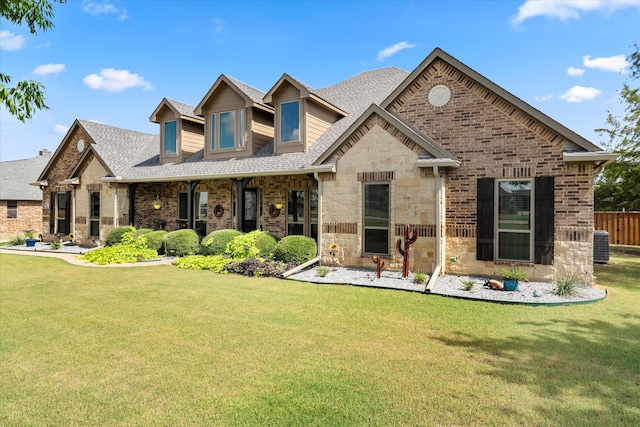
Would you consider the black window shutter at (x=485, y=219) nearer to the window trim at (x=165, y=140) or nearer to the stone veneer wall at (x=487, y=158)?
the stone veneer wall at (x=487, y=158)

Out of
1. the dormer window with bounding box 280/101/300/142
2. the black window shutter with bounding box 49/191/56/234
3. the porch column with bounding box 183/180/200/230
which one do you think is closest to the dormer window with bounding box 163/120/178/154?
the porch column with bounding box 183/180/200/230

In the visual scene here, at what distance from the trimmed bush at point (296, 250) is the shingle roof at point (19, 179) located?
26507 millimetres

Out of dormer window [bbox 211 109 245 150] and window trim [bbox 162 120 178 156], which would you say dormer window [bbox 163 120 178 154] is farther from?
dormer window [bbox 211 109 245 150]

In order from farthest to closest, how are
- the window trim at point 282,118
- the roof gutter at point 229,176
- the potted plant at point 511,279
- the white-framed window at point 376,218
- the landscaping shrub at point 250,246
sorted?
1. the window trim at point 282,118
2. the landscaping shrub at point 250,246
3. the roof gutter at point 229,176
4. the white-framed window at point 376,218
5. the potted plant at point 511,279

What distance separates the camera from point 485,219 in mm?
9711

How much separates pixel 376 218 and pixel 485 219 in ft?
9.63

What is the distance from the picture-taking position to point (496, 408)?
3.54 metres

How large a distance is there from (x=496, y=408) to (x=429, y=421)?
29.7 inches

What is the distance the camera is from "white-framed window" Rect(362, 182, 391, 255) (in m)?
10.8

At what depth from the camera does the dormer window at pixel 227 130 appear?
15.3 metres

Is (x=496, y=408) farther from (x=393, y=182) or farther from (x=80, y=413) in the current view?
(x=393, y=182)

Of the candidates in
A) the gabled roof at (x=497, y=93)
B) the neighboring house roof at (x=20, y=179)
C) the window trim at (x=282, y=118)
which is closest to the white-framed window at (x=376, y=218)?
the gabled roof at (x=497, y=93)

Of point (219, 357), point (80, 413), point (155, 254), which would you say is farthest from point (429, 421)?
point (155, 254)

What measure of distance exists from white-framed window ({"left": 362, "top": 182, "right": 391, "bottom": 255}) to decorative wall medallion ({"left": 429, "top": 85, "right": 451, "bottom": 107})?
2.73 m
